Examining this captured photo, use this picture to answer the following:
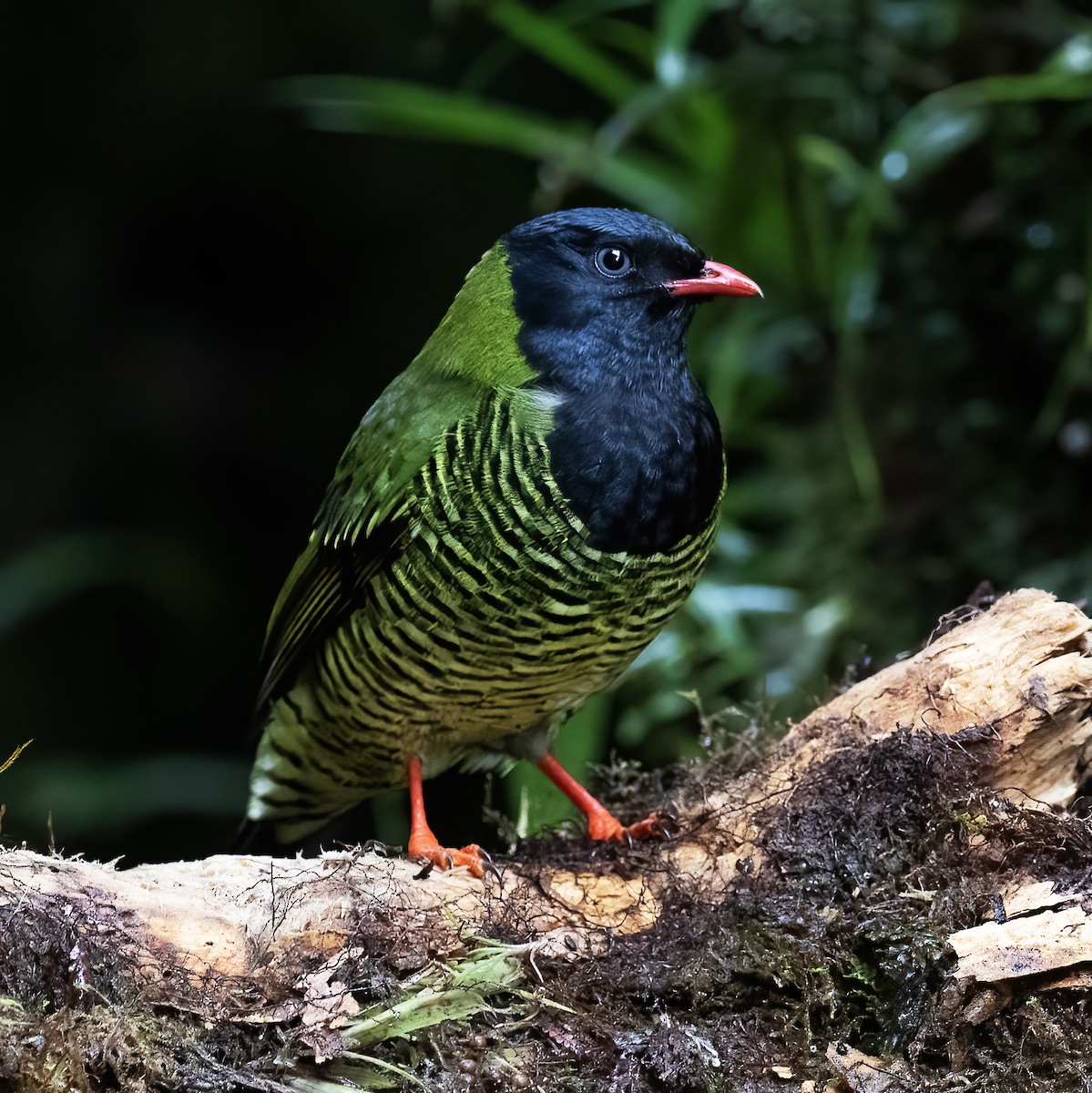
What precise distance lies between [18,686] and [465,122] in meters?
3.60

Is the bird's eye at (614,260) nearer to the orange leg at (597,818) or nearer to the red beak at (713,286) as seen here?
the red beak at (713,286)

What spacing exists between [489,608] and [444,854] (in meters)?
0.64

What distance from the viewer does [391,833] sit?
195 inches

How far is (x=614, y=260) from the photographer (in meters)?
3.20

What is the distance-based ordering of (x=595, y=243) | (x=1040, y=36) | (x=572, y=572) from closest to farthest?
(x=572, y=572)
(x=595, y=243)
(x=1040, y=36)

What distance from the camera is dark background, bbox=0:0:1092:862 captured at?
4609mm

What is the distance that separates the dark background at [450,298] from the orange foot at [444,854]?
1.58 feet

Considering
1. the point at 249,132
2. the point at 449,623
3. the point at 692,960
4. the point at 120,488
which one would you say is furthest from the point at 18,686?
the point at 692,960

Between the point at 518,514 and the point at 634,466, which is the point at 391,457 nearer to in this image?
the point at 518,514

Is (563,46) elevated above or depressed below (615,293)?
above

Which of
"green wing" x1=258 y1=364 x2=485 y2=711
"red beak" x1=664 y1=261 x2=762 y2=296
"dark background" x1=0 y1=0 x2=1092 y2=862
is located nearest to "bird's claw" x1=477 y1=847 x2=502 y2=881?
"dark background" x1=0 y1=0 x2=1092 y2=862

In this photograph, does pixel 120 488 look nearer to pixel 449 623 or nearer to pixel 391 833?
pixel 391 833

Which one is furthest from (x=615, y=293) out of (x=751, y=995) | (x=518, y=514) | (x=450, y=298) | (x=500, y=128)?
(x=450, y=298)

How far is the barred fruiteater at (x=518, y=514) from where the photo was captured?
293 cm
